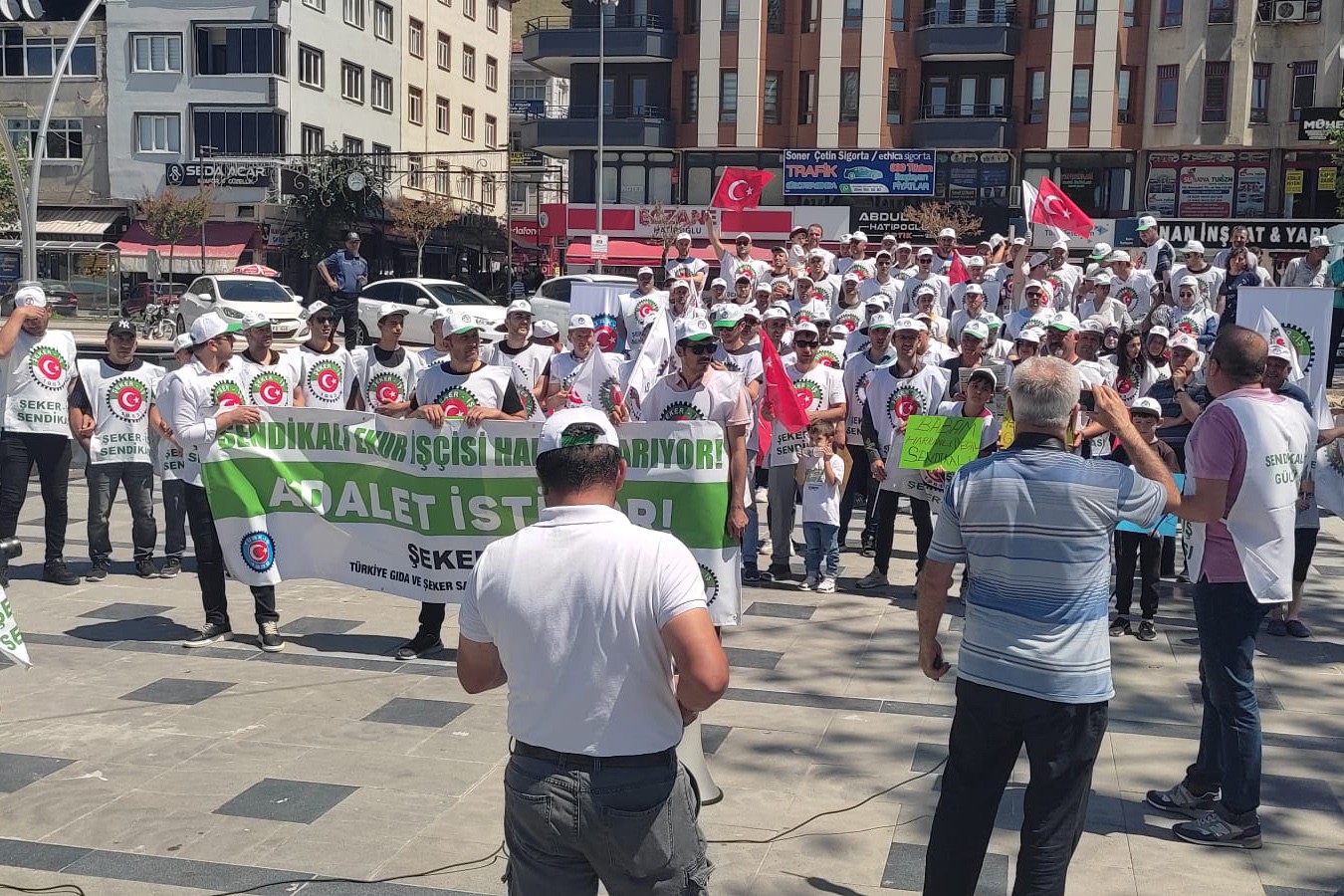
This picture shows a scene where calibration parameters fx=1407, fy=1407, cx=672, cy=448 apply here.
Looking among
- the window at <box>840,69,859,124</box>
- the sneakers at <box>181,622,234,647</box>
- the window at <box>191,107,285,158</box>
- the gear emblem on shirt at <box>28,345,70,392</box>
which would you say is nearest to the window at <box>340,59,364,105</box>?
the window at <box>191,107,285,158</box>

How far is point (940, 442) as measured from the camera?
9539mm

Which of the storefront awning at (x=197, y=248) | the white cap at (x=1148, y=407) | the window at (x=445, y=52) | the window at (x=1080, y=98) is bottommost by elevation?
the white cap at (x=1148, y=407)

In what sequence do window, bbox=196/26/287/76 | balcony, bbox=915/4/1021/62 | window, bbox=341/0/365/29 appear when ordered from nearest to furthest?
balcony, bbox=915/4/1021/62 < window, bbox=196/26/287/76 < window, bbox=341/0/365/29

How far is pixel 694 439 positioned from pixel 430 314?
74.5 ft

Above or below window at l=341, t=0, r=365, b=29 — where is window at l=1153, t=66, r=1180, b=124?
below

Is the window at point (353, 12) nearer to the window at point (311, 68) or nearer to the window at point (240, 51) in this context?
the window at point (311, 68)

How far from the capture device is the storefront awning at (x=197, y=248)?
2029 inches

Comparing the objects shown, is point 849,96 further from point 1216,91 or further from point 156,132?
point 156,132

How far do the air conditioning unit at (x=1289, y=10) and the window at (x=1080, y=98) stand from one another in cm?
631

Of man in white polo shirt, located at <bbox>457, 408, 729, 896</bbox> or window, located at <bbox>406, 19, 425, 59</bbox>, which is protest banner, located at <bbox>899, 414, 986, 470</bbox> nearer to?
man in white polo shirt, located at <bbox>457, 408, 729, 896</bbox>


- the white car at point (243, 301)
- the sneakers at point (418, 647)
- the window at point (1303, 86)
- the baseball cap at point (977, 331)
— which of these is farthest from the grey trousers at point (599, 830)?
the window at point (1303, 86)

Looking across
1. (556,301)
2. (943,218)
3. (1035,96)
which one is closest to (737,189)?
(556,301)

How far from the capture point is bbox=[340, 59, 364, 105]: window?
187 ft

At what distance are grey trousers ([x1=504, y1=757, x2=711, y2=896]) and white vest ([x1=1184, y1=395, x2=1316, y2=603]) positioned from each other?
2.85m
